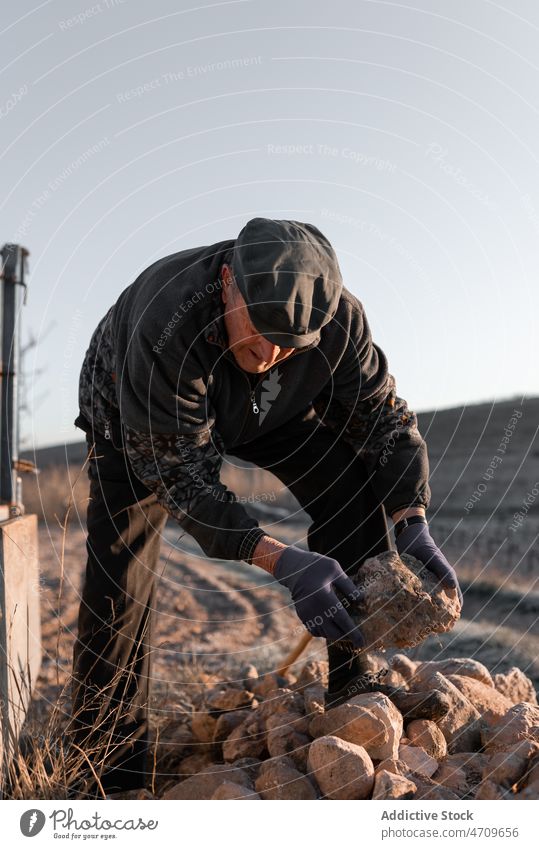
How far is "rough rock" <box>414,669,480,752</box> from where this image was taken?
2562 mm

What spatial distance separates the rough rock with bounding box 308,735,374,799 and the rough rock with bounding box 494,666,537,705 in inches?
40.6

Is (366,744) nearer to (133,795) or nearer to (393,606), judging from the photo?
(393,606)

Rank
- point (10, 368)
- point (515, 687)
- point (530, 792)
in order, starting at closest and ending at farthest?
point (530, 792), point (515, 687), point (10, 368)

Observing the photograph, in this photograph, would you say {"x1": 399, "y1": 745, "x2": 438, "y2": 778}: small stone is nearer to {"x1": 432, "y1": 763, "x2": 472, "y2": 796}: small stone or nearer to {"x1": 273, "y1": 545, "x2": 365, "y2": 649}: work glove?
{"x1": 432, "y1": 763, "x2": 472, "y2": 796}: small stone

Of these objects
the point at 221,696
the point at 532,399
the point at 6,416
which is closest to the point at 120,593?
the point at 221,696

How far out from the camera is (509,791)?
2139 millimetres

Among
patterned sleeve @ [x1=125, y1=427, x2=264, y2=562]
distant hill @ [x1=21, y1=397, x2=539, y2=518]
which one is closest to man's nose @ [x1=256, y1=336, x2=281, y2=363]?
patterned sleeve @ [x1=125, y1=427, x2=264, y2=562]

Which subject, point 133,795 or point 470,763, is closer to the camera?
point 470,763

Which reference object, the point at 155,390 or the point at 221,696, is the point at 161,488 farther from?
the point at 221,696

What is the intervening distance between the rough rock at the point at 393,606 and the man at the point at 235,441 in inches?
2.7

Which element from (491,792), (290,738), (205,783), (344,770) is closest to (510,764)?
(491,792)

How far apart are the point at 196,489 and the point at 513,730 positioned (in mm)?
1269

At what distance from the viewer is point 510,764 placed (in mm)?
2203
